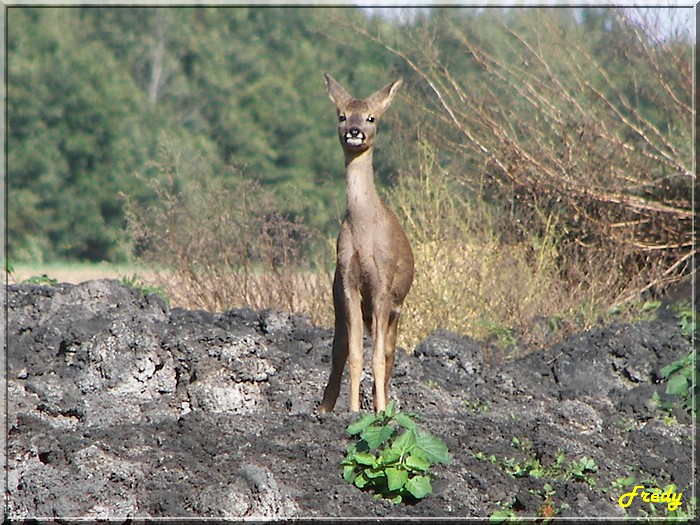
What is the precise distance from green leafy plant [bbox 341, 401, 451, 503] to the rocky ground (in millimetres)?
75

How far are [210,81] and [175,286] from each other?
32.7 metres

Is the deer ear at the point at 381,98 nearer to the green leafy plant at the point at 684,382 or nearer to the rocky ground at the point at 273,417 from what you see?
the rocky ground at the point at 273,417

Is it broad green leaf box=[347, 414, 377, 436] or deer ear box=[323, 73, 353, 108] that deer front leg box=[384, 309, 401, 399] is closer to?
broad green leaf box=[347, 414, 377, 436]

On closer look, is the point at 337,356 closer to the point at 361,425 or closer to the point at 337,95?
the point at 361,425

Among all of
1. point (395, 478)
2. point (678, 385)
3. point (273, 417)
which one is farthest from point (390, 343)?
point (678, 385)

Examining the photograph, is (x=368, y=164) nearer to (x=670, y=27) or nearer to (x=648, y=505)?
(x=648, y=505)

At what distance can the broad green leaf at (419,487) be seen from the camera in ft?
17.5

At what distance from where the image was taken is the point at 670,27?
1173 centimetres

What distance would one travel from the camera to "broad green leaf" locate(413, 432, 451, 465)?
5.49 m

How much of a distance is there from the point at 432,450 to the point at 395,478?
0.92ft

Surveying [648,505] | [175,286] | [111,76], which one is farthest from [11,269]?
[111,76]

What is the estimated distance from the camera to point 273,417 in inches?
256

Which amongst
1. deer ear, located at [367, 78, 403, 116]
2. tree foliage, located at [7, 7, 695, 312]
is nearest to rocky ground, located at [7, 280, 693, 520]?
deer ear, located at [367, 78, 403, 116]

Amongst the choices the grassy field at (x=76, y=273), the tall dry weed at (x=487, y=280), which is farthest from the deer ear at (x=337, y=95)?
the grassy field at (x=76, y=273)
